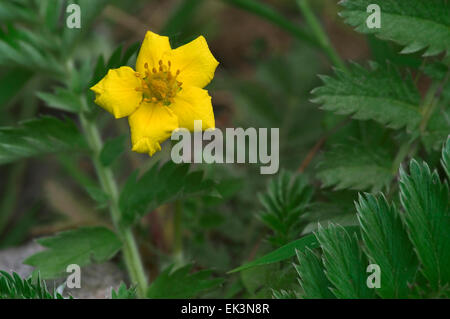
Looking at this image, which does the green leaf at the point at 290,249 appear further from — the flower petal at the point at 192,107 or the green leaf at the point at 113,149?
the green leaf at the point at 113,149

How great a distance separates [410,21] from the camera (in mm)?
1743

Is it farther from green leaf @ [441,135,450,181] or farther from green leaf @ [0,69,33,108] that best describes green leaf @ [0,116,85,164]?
green leaf @ [441,135,450,181]

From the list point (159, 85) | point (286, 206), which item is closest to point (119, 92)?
point (159, 85)

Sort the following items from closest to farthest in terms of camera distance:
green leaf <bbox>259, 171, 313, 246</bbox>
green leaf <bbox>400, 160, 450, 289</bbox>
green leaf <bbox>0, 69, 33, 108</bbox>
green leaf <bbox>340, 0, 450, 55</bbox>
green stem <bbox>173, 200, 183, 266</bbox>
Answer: green leaf <bbox>400, 160, 450, 289</bbox>, green leaf <bbox>340, 0, 450, 55</bbox>, green leaf <bbox>259, 171, 313, 246</bbox>, green stem <bbox>173, 200, 183, 266</bbox>, green leaf <bbox>0, 69, 33, 108</bbox>

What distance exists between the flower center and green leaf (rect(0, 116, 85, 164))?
1.48 ft

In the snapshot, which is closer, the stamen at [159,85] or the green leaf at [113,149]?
the stamen at [159,85]

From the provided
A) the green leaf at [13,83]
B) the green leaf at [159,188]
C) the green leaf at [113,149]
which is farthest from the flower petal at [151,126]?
the green leaf at [13,83]

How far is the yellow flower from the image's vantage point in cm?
158

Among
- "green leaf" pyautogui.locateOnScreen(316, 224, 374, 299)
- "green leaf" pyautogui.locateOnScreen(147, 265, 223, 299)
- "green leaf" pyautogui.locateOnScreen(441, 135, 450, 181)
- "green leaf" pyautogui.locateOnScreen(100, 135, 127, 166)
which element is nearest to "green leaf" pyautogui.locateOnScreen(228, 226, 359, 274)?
"green leaf" pyautogui.locateOnScreen(316, 224, 374, 299)

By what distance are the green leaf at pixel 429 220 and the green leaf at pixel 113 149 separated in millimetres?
974

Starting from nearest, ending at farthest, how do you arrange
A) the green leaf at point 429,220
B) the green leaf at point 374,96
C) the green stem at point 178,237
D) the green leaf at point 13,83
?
the green leaf at point 429,220, the green leaf at point 374,96, the green stem at point 178,237, the green leaf at point 13,83

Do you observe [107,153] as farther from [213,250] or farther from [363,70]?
[363,70]

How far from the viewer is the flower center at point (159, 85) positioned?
1623 mm
